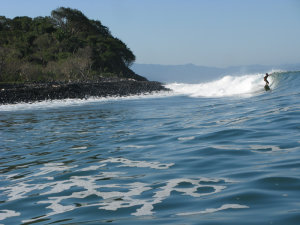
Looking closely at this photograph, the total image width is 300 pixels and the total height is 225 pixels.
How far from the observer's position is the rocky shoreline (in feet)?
143

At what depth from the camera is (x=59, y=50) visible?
77.2m

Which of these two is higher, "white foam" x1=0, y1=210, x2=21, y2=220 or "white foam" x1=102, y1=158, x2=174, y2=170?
"white foam" x1=102, y1=158, x2=174, y2=170

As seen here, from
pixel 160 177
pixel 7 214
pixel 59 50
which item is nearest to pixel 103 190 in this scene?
pixel 160 177

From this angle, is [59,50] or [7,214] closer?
[7,214]

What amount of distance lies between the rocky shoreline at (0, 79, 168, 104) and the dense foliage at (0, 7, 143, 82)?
10827 mm

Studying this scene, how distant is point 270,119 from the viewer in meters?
12.4

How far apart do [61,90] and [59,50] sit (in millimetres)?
31461

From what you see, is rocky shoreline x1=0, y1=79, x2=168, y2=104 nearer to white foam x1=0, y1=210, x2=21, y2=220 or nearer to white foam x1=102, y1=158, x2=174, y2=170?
white foam x1=102, y1=158, x2=174, y2=170

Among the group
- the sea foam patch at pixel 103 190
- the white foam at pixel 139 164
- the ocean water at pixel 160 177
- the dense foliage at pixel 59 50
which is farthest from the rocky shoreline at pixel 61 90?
the sea foam patch at pixel 103 190

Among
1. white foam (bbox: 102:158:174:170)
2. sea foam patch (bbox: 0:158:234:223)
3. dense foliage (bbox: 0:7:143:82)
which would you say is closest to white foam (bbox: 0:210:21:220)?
sea foam patch (bbox: 0:158:234:223)

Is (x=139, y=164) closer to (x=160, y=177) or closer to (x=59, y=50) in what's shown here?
(x=160, y=177)

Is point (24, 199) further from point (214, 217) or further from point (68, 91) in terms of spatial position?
point (68, 91)

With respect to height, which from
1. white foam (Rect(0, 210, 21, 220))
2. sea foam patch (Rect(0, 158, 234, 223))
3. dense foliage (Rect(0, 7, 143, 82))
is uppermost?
dense foliage (Rect(0, 7, 143, 82))

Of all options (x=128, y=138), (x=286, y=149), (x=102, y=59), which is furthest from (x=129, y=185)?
(x=102, y=59)
